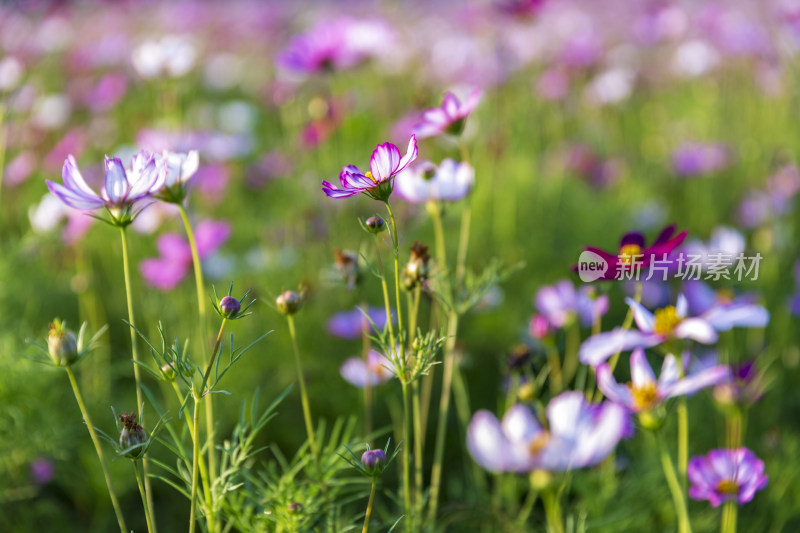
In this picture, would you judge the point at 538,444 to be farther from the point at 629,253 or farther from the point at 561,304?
the point at 561,304

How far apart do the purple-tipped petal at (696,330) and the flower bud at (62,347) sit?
48 centimetres

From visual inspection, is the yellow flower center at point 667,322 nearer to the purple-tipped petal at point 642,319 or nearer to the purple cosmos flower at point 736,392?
the purple-tipped petal at point 642,319

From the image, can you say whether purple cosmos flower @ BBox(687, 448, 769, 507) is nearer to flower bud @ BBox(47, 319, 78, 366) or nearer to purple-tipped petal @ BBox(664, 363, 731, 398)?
purple-tipped petal @ BBox(664, 363, 731, 398)

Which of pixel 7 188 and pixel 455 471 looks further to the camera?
pixel 7 188

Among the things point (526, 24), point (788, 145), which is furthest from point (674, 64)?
point (526, 24)

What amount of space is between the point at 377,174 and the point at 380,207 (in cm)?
108

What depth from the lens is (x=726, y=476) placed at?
29.2 inches

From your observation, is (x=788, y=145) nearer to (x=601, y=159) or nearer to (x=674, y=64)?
(x=601, y=159)

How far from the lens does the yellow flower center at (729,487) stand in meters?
0.71

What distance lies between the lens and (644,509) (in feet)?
3.18

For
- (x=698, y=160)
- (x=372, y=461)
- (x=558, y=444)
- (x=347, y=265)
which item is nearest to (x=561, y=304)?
(x=347, y=265)

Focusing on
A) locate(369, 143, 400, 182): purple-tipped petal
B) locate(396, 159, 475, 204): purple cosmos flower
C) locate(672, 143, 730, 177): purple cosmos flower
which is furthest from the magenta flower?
locate(672, 143, 730, 177): purple cosmos flower

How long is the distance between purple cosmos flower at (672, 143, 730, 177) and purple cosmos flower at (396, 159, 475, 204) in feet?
4.28

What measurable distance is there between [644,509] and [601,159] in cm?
136
